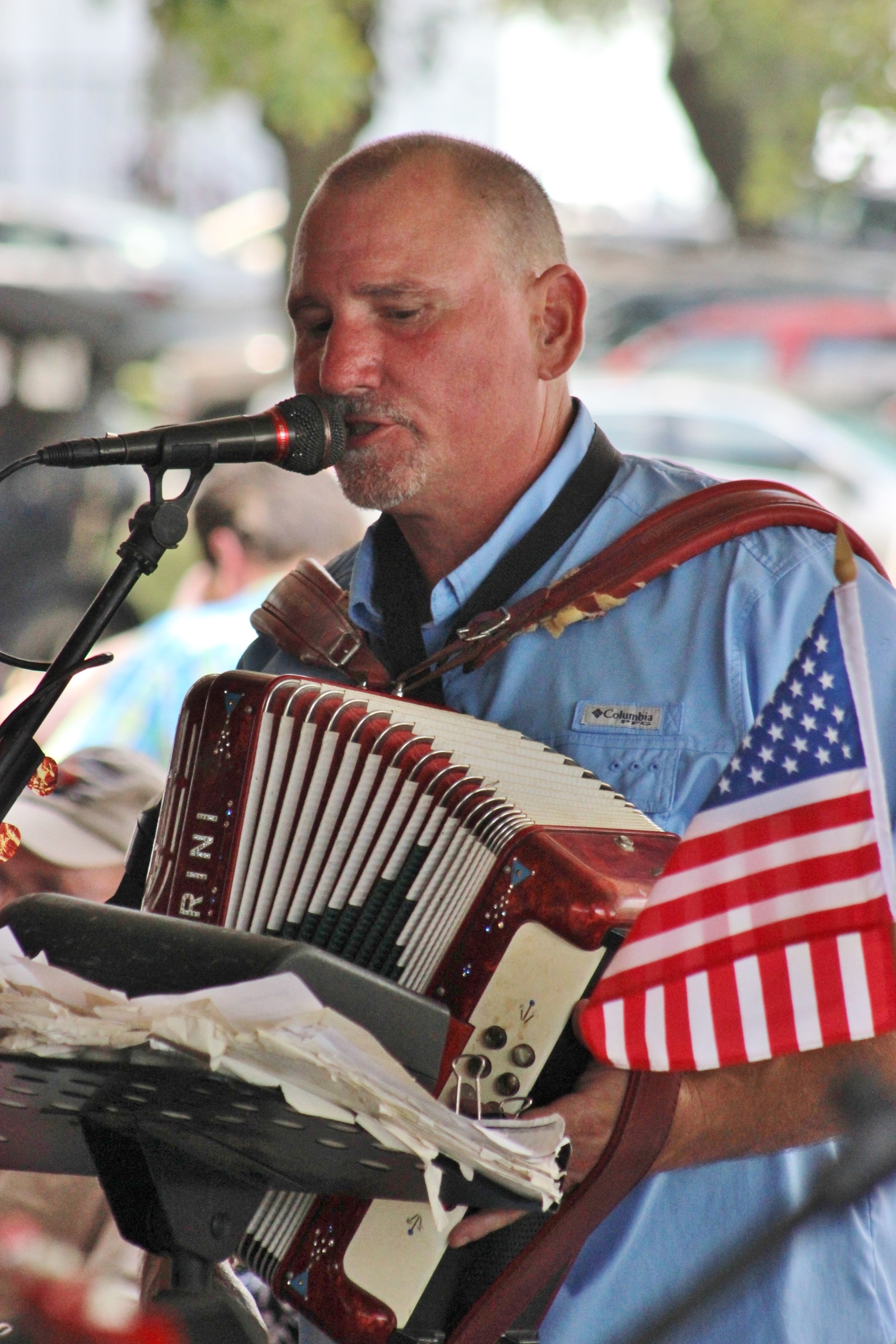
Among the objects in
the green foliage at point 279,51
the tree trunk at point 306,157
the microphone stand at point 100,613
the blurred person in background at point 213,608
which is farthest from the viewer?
the tree trunk at point 306,157

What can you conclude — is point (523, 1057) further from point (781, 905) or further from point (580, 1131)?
point (781, 905)

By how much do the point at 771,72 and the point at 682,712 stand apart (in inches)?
288

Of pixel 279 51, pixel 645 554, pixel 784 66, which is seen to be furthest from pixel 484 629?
pixel 784 66

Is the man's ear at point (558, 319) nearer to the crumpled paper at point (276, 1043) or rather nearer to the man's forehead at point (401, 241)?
the man's forehead at point (401, 241)

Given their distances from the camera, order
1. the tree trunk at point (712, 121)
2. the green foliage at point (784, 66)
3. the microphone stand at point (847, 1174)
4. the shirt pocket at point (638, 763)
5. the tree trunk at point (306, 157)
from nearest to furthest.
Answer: the microphone stand at point (847, 1174) → the shirt pocket at point (638, 763) → the tree trunk at point (306, 157) → the green foliage at point (784, 66) → the tree trunk at point (712, 121)

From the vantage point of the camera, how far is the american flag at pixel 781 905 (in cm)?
157

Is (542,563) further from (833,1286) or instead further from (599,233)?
(599,233)

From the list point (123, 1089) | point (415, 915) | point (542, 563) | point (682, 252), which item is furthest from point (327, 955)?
point (682, 252)

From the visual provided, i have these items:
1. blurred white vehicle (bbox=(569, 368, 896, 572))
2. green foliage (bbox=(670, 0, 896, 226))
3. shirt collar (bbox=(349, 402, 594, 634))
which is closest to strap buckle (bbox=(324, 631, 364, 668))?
shirt collar (bbox=(349, 402, 594, 634))

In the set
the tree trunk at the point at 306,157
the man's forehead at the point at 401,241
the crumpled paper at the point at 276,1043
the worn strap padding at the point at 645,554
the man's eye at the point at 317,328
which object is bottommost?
the crumpled paper at the point at 276,1043

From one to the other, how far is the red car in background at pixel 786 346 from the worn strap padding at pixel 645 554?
8384 millimetres

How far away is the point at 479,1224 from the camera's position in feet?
5.25

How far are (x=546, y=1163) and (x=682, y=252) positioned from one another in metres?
11.3

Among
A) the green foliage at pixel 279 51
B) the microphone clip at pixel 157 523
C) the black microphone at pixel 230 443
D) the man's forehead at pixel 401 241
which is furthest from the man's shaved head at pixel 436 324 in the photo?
the green foliage at pixel 279 51
